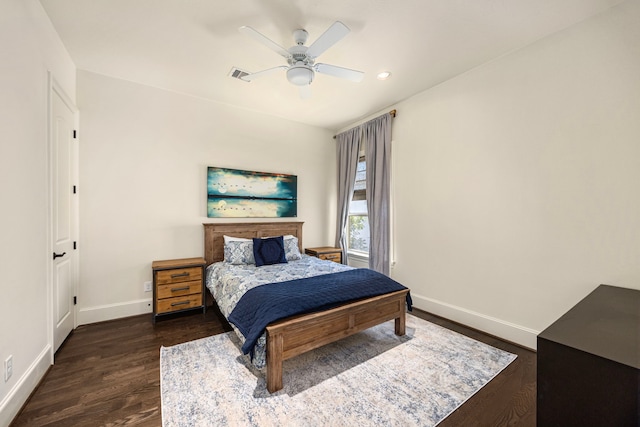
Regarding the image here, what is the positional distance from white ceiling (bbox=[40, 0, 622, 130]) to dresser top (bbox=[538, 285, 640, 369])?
225 centimetres

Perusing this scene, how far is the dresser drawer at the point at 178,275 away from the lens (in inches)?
121

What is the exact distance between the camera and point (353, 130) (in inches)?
183

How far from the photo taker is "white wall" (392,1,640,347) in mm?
2059

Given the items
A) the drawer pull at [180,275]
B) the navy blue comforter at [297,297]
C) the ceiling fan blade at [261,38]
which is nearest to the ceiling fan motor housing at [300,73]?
the ceiling fan blade at [261,38]

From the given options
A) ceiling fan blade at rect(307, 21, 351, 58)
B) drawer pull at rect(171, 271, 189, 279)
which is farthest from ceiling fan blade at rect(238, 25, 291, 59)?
drawer pull at rect(171, 271, 189, 279)

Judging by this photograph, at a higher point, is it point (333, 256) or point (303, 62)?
A: point (303, 62)

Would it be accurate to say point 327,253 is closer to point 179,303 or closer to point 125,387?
point 179,303

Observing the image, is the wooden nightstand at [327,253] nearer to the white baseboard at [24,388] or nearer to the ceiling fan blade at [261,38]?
the ceiling fan blade at [261,38]

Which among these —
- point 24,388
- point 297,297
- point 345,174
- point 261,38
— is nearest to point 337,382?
point 297,297

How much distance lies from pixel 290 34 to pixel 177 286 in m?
3.05

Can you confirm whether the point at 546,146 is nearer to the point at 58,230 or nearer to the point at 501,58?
the point at 501,58

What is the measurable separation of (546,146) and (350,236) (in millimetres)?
3176

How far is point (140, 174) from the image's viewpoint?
3.32 m

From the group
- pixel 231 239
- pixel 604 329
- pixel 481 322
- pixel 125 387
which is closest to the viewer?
pixel 604 329
